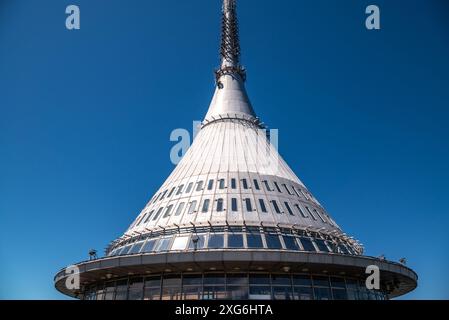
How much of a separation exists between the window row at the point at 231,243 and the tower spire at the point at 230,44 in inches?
1193

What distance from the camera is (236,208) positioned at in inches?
1289

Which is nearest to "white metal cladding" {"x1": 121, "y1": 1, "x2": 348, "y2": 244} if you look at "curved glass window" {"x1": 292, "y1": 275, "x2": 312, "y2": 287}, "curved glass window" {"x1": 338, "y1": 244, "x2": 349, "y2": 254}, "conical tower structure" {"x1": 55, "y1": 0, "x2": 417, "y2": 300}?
"conical tower structure" {"x1": 55, "y1": 0, "x2": 417, "y2": 300}

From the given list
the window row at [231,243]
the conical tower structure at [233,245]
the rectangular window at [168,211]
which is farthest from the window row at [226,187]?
the window row at [231,243]

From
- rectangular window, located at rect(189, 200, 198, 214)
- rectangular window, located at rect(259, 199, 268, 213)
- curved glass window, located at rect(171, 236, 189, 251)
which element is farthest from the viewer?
rectangular window, located at rect(189, 200, 198, 214)

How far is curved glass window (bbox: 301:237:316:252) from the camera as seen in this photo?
96.1 ft

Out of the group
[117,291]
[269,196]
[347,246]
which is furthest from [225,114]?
[117,291]

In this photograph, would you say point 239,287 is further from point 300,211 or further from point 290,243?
point 300,211

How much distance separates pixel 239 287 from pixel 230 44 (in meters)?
39.7

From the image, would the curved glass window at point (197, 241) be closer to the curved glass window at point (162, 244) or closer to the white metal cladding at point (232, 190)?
the white metal cladding at point (232, 190)

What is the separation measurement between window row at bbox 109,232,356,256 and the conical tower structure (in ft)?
0.25

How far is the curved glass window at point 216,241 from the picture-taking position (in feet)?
91.8

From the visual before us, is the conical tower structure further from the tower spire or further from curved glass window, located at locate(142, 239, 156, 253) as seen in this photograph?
the tower spire
